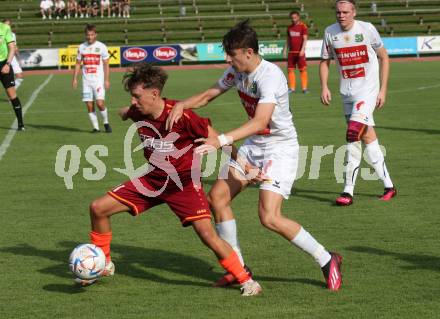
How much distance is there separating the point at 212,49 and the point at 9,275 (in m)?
32.9

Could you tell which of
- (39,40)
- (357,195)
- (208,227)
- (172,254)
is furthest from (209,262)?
(39,40)

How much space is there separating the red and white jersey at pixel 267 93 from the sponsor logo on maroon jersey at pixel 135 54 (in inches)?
1256

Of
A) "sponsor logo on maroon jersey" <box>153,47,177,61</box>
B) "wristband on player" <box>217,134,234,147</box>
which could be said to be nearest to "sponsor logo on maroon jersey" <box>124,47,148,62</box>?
"sponsor logo on maroon jersey" <box>153,47,177,61</box>

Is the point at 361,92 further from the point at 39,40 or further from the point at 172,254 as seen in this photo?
the point at 39,40

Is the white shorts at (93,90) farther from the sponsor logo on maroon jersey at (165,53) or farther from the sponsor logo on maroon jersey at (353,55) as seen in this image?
the sponsor logo on maroon jersey at (165,53)

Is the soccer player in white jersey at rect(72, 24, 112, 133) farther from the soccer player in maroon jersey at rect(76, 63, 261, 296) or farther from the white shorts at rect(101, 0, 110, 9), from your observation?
the white shorts at rect(101, 0, 110, 9)

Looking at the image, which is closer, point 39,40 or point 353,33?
point 353,33

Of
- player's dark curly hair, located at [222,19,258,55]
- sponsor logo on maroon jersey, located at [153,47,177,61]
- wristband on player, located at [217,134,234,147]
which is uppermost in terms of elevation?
player's dark curly hair, located at [222,19,258,55]

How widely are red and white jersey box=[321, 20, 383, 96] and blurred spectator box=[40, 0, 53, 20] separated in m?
38.2

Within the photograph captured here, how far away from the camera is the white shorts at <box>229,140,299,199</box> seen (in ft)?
22.5

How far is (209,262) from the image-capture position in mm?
7633

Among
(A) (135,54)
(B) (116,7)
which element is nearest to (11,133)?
(A) (135,54)

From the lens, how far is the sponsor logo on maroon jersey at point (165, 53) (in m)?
38.9

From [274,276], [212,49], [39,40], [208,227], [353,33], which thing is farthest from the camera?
[39,40]
